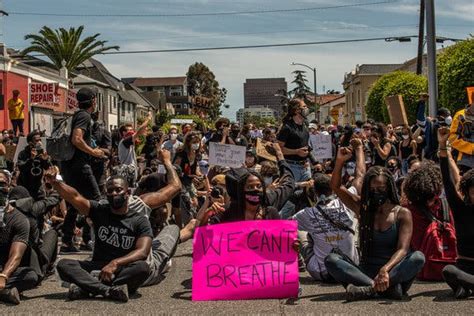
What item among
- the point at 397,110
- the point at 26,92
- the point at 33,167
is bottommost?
the point at 33,167

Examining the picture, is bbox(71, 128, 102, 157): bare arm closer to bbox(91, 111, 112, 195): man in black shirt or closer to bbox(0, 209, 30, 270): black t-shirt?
bbox(91, 111, 112, 195): man in black shirt

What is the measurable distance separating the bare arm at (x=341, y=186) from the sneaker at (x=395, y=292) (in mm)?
799

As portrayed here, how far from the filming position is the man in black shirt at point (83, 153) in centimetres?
830

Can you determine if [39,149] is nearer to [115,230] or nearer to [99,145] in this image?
[99,145]

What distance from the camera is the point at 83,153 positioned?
8.55 metres

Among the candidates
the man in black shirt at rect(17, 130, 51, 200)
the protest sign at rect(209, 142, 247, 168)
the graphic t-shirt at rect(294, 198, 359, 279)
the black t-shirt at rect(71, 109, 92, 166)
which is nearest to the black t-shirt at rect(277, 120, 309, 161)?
the protest sign at rect(209, 142, 247, 168)

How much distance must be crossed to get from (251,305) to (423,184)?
6.71 feet

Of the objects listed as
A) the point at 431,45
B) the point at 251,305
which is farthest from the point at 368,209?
the point at 431,45

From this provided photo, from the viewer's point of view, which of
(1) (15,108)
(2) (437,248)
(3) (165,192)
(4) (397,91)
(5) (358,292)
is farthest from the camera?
(4) (397,91)

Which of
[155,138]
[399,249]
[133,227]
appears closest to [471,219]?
[399,249]

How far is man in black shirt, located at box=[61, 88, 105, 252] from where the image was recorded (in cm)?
830

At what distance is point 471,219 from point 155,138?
29.6 ft

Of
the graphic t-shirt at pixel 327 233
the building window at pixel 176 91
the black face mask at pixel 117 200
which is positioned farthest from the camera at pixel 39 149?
the building window at pixel 176 91

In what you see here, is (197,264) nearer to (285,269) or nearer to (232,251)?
(232,251)
